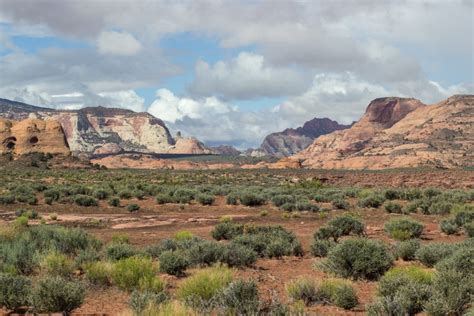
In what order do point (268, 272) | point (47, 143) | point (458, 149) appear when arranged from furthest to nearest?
point (458, 149) → point (47, 143) → point (268, 272)

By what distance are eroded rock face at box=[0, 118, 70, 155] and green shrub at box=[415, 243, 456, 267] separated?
4678 inches

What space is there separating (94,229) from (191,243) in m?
10.7

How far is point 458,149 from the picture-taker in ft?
461

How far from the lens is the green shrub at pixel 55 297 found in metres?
8.89

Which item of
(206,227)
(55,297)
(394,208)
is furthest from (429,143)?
(55,297)

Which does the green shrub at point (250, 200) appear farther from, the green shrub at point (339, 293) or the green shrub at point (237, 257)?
the green shrub at point (339, 293)

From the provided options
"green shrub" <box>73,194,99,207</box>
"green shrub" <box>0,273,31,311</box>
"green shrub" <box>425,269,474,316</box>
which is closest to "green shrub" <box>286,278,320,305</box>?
"green shrub" <box>425,269,474,316</box>

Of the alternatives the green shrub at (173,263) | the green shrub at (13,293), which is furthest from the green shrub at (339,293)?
the green shrub at (13,293)

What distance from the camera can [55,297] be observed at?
8.88 meters

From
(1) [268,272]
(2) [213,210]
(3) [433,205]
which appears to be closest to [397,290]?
→ (1) [268,272]

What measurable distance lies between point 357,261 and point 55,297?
286 inches

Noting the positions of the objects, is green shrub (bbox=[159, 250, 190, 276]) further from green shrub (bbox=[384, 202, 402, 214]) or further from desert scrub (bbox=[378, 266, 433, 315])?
green shrub (bbox=[384, 202, 402, 214])

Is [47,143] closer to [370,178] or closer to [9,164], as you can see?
[9,164]

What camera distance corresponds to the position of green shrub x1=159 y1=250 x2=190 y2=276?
12.8m
